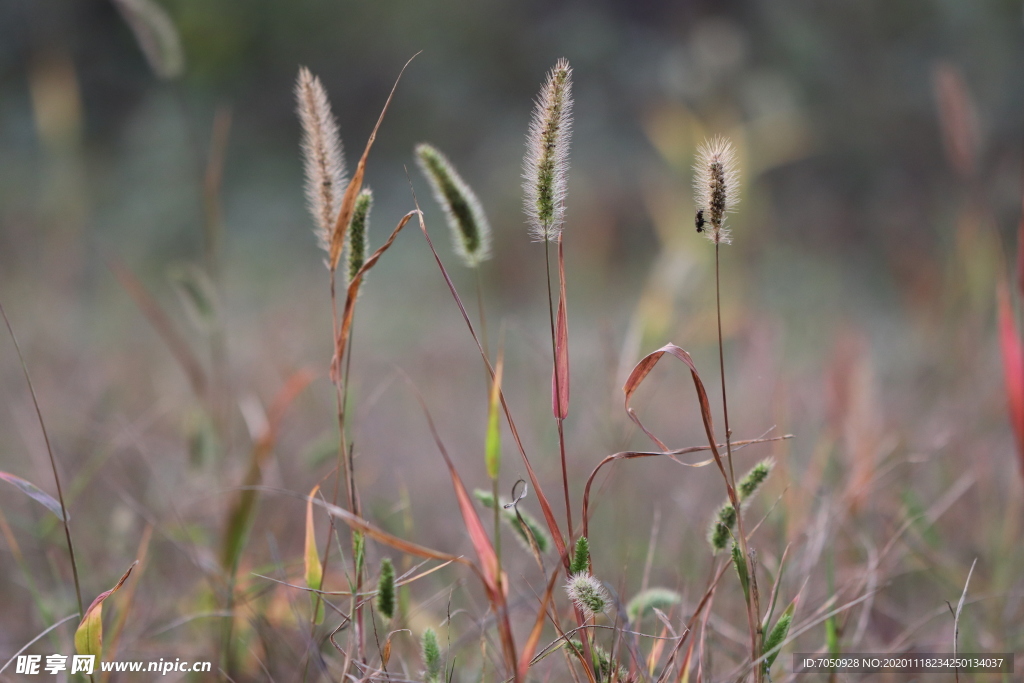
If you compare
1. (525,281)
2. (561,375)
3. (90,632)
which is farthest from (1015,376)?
(525,281)

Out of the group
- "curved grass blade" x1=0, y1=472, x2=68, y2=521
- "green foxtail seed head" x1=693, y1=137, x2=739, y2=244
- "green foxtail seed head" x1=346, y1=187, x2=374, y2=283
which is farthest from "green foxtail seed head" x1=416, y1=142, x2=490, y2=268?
"curved grass blade" x1=0, y1=472, x2=68, y2=521

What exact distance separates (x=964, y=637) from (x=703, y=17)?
426 centimetres

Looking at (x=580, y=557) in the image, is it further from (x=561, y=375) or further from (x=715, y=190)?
(x=715, y=190)

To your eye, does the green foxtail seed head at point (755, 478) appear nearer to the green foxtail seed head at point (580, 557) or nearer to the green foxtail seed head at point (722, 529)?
the green foxtail seed head at point (722, 529)

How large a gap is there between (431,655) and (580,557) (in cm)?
13

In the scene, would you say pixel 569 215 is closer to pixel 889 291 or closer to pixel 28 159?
pixel 889 291

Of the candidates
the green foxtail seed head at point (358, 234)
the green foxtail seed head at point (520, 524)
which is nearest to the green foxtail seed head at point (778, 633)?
the green foxtail seed head at point (520, 524)

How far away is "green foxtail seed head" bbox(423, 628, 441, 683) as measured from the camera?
18.5 inches

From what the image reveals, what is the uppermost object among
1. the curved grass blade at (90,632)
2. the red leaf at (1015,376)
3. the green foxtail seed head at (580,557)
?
the red leaf at (1015,376)

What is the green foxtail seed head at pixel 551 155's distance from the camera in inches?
17.9

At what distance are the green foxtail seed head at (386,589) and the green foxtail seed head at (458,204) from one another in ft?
0.78

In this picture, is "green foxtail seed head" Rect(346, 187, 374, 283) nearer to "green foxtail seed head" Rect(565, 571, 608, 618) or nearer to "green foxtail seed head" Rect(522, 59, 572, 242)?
"green foxtail seed head" Rect(522, 59, 572, 242)

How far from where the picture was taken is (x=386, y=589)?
0.49 m

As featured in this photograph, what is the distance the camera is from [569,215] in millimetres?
3697
